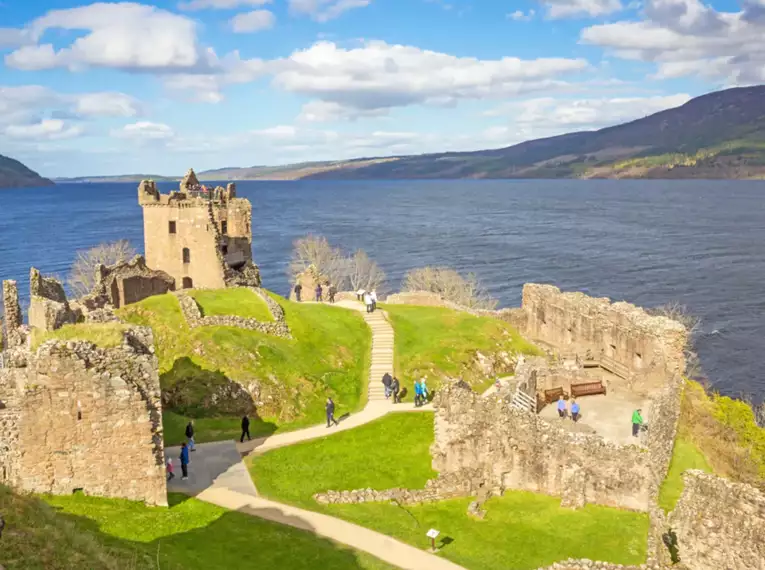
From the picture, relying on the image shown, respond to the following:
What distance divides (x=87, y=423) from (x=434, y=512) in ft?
45.6

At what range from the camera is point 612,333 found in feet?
146

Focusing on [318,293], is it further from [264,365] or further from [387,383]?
[387,383]

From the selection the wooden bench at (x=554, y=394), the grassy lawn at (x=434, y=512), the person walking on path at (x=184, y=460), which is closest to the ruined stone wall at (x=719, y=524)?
the grassy lawn at (x=434, y=512)

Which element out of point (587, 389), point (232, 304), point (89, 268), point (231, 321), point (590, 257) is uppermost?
point (232, 304)

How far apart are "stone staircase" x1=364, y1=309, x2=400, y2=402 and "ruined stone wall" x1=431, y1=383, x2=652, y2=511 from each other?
9.02 m

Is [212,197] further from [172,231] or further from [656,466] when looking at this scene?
[656,466]

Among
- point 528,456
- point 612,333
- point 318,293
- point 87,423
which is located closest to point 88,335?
point 87,423

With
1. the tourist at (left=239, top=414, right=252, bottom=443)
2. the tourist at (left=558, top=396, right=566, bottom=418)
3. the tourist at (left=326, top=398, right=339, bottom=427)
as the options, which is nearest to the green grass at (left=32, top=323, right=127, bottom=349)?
the tourist at (left=239, top=414, right=252, bottom=443)

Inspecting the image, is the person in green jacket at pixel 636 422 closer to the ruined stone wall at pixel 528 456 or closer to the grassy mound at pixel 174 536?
the ruined stone wall at pixel 528 456

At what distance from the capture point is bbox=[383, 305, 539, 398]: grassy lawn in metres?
44.3

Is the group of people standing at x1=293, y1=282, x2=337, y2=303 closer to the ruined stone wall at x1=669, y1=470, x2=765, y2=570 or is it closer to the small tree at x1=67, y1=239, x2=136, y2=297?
the small tree at x1=67, y1=239, x2=136, y2=297

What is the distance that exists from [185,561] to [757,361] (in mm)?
72078

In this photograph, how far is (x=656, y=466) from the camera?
29.3m

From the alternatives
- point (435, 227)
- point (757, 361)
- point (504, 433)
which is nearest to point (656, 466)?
point (504, 433)
